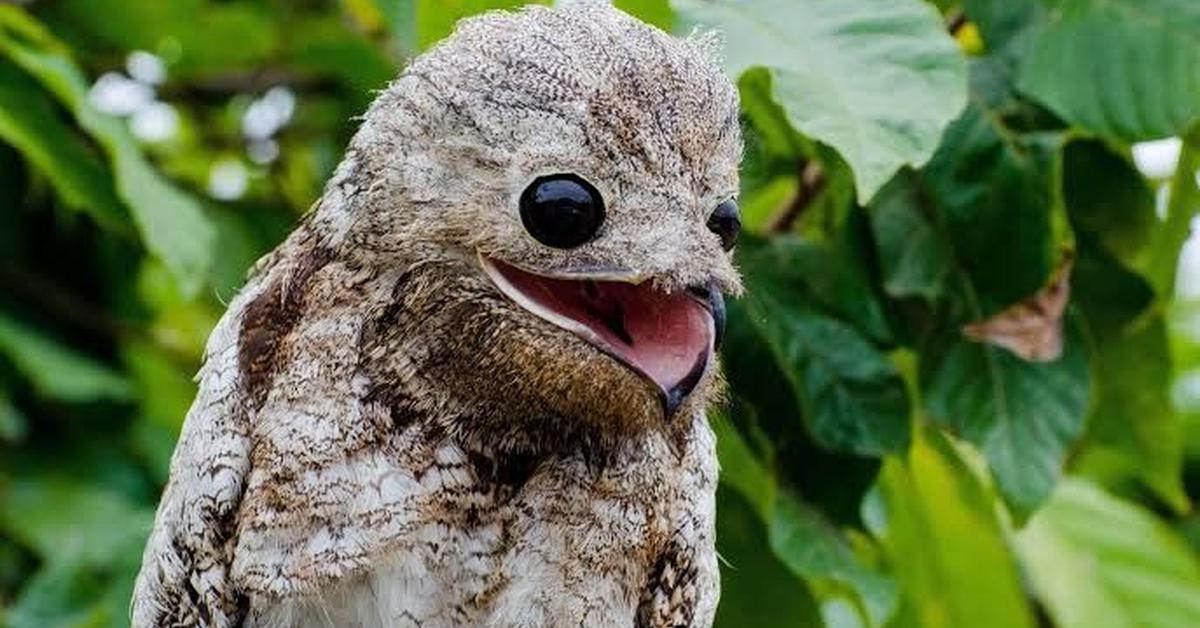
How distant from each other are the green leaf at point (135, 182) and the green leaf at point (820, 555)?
103 cm

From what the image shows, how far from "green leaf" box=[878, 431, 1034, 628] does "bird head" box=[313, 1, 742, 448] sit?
1269mm

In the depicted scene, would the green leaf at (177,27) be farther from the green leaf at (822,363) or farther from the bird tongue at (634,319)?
the bird tongue at (634,319)

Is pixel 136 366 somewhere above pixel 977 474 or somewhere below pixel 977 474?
above

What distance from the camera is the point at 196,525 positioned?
1958mm

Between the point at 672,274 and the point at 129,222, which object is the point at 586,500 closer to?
the point at 672,274

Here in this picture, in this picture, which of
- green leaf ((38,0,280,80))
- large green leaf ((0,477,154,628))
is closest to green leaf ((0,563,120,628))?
large green leaf ((0,477,154,628))

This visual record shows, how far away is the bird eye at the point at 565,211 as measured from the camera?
5.52 ft

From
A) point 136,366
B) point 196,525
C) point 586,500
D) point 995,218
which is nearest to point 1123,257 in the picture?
point 995,218

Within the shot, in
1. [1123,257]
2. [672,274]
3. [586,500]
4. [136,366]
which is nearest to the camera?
[672,274]

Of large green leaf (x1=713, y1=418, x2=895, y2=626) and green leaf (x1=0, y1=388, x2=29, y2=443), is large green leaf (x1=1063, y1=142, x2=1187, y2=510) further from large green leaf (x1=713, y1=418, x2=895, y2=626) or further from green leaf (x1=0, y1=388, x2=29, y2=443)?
green leaf (x1=0, y1=388, x2=29, y2=443)

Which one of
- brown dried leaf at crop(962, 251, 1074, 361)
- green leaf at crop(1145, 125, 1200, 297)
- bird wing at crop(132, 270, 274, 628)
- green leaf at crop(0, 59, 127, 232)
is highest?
green leaf at crop(0, 59, 127, 232)

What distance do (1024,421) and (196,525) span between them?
48.1 inches

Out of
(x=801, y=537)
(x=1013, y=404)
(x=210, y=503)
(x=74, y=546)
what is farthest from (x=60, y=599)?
(x=1013, y=404)

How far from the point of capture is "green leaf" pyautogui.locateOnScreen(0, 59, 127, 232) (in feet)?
10.5
